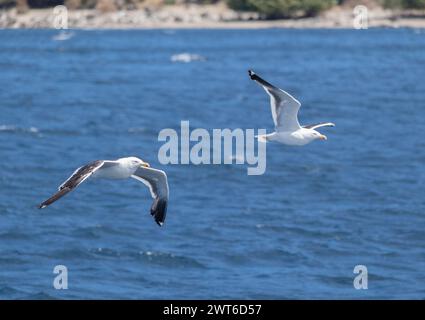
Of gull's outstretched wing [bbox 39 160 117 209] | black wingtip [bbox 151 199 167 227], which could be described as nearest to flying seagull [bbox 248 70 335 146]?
black wingtip [bbox 151 199 167 227]

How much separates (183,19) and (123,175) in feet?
406

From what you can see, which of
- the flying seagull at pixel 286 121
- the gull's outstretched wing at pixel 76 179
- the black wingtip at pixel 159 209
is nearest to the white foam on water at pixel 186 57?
the black wingtip at pixel 159 209

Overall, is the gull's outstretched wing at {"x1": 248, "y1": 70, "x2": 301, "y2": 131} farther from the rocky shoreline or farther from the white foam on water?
the rocky shoreline

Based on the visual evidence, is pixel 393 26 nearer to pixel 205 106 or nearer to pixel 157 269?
pixel 205 106

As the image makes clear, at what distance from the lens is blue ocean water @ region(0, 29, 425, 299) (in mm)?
34750

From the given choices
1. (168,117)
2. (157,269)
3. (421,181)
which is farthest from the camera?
(168,117)

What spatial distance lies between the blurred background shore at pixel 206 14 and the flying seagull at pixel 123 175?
371ft

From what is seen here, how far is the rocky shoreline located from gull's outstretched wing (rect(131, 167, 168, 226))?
117 meters

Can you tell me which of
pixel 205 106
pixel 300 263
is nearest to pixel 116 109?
pixel 205 106

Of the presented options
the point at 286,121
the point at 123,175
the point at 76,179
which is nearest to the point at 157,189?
the point at 123,175

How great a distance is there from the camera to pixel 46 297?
31.7m

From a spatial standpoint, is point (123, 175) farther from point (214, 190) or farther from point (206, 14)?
point (206, 14)

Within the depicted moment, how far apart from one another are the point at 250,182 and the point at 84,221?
10.2 metres

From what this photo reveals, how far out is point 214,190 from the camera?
48.8m
